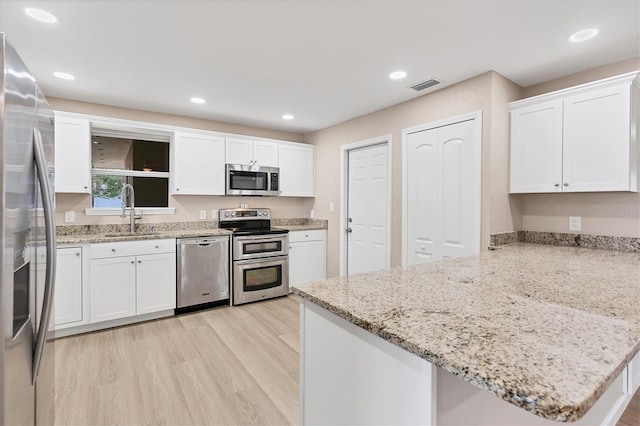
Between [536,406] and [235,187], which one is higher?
[235,187]

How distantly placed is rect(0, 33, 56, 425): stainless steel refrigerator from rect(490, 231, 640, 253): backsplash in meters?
2.91

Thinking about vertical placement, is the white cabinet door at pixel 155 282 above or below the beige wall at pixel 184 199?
below

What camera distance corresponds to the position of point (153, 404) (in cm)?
197

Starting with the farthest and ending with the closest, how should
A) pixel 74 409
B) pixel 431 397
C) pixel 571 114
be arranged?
pixel 571 114 < pixel 74 409 < pixel 431 397

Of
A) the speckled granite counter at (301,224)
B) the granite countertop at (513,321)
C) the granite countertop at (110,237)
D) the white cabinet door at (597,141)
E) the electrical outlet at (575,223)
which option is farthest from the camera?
the speckled granite counter at (301,224)

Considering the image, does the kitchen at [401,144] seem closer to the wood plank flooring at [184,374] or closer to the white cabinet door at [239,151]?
the white cabinet door at [239,151]

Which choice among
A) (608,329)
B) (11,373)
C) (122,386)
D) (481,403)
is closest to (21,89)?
(11,373)

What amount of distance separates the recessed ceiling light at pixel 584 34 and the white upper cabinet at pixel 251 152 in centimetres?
339

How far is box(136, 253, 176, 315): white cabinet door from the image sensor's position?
129 inches

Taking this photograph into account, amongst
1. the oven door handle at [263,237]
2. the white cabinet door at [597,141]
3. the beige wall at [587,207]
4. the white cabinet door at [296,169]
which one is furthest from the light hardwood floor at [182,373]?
the white cabinet door at [597,141]

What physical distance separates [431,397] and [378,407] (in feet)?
0.72

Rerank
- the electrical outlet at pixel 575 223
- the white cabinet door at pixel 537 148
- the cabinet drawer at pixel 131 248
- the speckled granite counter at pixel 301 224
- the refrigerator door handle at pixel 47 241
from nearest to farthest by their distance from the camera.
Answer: the refrigerator door handle at pixel 47 241 → the white cabinet door at pixel 537 148 → the electrical outlet at pixel 575 223 → the cabinet drawer at pixel 131 248 → the speckled granite counter at pixel 301 224

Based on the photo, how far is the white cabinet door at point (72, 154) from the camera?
3.14 meters

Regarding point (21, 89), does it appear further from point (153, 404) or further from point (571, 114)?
point (571, 114)
